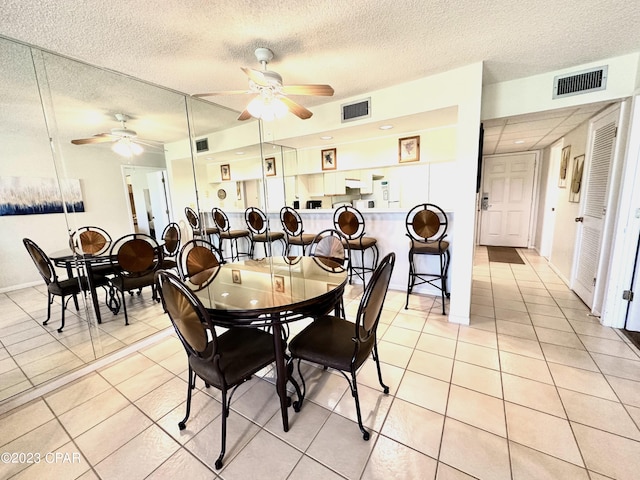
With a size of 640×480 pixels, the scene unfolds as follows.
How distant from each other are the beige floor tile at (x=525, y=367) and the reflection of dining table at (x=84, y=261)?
3303 mm

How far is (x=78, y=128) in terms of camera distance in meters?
2.15

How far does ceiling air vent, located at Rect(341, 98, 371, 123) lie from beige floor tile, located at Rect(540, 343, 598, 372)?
270 centimetres

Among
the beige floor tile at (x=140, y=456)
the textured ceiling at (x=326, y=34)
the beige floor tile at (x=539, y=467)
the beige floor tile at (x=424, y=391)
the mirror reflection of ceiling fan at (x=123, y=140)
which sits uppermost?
the textured ceiling at (x=326, y=34)

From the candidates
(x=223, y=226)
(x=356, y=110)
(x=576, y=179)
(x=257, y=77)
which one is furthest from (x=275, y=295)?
(x=576, y=179)

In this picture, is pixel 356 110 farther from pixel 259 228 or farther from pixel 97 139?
pixel 97 139

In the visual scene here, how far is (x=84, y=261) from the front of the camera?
2197mm

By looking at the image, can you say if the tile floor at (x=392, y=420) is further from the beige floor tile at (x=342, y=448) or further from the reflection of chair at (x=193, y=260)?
the reflection of chair at (x=193, y=260)

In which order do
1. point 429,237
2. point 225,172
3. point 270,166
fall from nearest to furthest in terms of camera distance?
1. point 429,237
2. point 225,172
3. point 270,166

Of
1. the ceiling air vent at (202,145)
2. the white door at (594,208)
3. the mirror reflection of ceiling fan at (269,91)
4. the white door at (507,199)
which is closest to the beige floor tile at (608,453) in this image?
the white door at (594,208)

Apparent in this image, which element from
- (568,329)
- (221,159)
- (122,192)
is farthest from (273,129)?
(568,329)

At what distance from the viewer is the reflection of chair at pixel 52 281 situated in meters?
2.08

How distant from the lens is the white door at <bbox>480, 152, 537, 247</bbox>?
219 inches

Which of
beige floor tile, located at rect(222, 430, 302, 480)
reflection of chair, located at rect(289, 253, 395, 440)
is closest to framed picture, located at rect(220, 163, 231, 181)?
reflection of chair, located at rect(289, 253, 395, 440)

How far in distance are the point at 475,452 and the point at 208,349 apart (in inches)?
55.3
